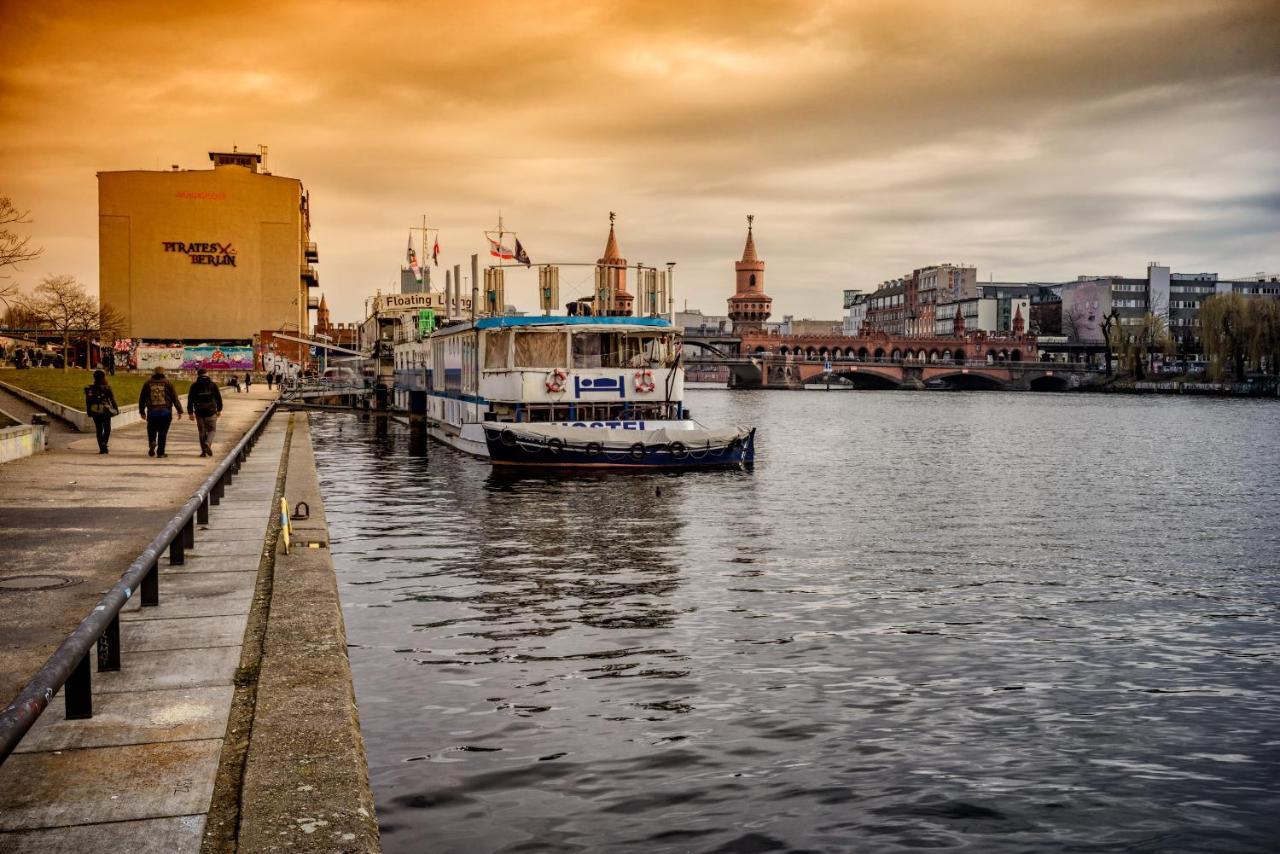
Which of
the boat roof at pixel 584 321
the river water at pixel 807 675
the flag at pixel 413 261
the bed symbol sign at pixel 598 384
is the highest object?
the flag at pixel 413 261

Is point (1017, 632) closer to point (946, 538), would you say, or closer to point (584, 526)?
point (946, 538)

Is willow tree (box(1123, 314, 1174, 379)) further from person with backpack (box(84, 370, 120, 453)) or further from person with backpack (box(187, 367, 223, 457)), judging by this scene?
person with backpack (box(84, 370, 120, 453))

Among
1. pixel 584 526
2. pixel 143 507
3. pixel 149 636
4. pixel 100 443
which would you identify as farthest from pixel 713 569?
pixel 100 443

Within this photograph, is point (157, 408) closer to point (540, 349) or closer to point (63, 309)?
point (540, 349)

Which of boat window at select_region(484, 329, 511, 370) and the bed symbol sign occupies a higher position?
boat window at select_region(484, 329, 511, 370)

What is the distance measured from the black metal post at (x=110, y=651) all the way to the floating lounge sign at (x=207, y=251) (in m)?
141

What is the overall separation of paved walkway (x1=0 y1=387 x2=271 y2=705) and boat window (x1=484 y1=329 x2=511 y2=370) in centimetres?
1113

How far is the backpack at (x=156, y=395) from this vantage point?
31.8 metres

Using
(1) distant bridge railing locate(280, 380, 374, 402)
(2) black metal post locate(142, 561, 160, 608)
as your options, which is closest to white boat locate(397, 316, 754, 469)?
(2) black metal post locate(142, 561, 160, 608)

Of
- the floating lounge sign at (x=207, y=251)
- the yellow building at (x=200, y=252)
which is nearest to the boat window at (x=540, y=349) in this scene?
the yellow building at (x=200, y=252)

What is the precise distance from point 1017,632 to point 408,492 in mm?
21608

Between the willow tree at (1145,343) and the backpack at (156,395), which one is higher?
the willow tree at (1145,343)

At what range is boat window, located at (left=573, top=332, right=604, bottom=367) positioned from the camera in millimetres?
43625

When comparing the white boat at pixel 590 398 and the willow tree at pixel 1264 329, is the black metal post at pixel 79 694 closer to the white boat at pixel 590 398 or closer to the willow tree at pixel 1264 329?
the white boat at pixel 590 398
